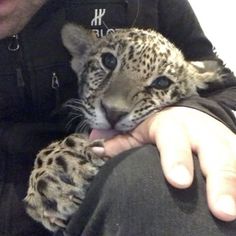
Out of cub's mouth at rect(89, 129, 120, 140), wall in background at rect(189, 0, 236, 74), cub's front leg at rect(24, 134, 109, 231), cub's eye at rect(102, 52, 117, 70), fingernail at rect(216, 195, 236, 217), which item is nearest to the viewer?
fingernail at rect(216, 195, 236, 217)

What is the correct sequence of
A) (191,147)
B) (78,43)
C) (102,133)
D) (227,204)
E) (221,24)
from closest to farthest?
1. (227,204)
2. (191,147)
3. (102,133)
4. (78,43)
5. (221,24)

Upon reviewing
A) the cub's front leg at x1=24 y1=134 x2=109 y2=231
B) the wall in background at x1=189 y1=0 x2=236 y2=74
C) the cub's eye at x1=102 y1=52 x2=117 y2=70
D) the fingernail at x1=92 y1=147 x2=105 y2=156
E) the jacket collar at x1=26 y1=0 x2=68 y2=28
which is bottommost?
the wall in background at x1=189 y1=0 x2=236 y2=74

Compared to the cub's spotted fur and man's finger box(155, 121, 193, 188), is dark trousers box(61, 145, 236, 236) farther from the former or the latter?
the cub's spotted fur

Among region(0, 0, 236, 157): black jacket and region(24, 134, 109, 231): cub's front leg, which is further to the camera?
region(0, 0, 236, 157): black jacket

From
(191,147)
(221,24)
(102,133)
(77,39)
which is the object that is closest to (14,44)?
(77,39)

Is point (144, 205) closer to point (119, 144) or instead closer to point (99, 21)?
point (119, 144)

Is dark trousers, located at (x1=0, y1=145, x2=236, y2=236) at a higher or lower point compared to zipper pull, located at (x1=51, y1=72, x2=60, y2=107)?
higher

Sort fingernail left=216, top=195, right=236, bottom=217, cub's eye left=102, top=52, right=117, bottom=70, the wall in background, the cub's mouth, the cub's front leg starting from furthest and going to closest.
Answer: the wall in background < cub's eye left=102, top=52, right=117, bottom=70 < the cub's mouth < the cub's front leg < fingernail left=216, top=195, right=236, bottom=217

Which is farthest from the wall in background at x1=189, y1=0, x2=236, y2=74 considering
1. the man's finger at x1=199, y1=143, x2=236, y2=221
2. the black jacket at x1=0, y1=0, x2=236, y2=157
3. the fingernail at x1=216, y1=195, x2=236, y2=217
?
the fingernail at x1=216, y1=195, x2=236, y2=217
